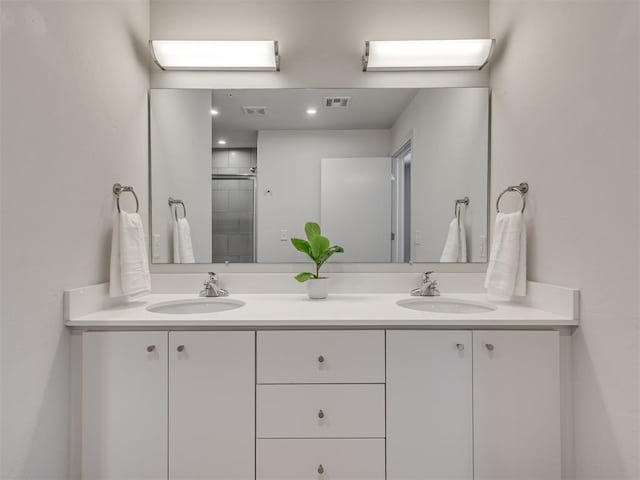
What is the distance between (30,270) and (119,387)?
1.55 ft

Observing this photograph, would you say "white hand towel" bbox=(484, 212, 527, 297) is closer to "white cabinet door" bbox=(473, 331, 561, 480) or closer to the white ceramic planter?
"white cabinet door" bbox=(473, 331, 561, 480)

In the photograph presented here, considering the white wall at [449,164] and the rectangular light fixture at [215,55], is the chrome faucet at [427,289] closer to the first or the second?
the white wall at [449,164]

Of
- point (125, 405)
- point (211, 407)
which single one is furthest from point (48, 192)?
point (211, 407)

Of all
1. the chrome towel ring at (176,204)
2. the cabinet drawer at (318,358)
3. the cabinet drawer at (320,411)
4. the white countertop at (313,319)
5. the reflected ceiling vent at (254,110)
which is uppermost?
the reflected ceiling vent at (254,110)

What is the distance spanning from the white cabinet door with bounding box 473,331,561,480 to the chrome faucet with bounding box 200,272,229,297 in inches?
44.3

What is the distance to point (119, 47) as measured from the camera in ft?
4.67

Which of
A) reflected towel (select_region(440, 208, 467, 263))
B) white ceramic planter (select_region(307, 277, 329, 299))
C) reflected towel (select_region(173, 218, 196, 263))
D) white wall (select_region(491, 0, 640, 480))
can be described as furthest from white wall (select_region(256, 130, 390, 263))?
white wall (select_region(491, 0, 640, 480))

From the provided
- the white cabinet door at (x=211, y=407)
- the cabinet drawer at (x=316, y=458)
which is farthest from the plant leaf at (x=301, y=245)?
the cabinet drawer at (x=316, y=458)

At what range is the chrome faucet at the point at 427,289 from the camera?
1590 mm

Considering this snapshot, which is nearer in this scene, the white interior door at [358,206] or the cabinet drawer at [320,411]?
the cabinet drawer at [320,411]

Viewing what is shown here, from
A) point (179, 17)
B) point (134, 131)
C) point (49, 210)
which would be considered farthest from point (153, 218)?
point (179, 17)

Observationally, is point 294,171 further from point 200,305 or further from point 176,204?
point 200,305

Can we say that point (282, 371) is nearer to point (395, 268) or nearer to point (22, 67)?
point (395, 268)

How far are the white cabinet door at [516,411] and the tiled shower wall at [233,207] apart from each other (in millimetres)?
1172
